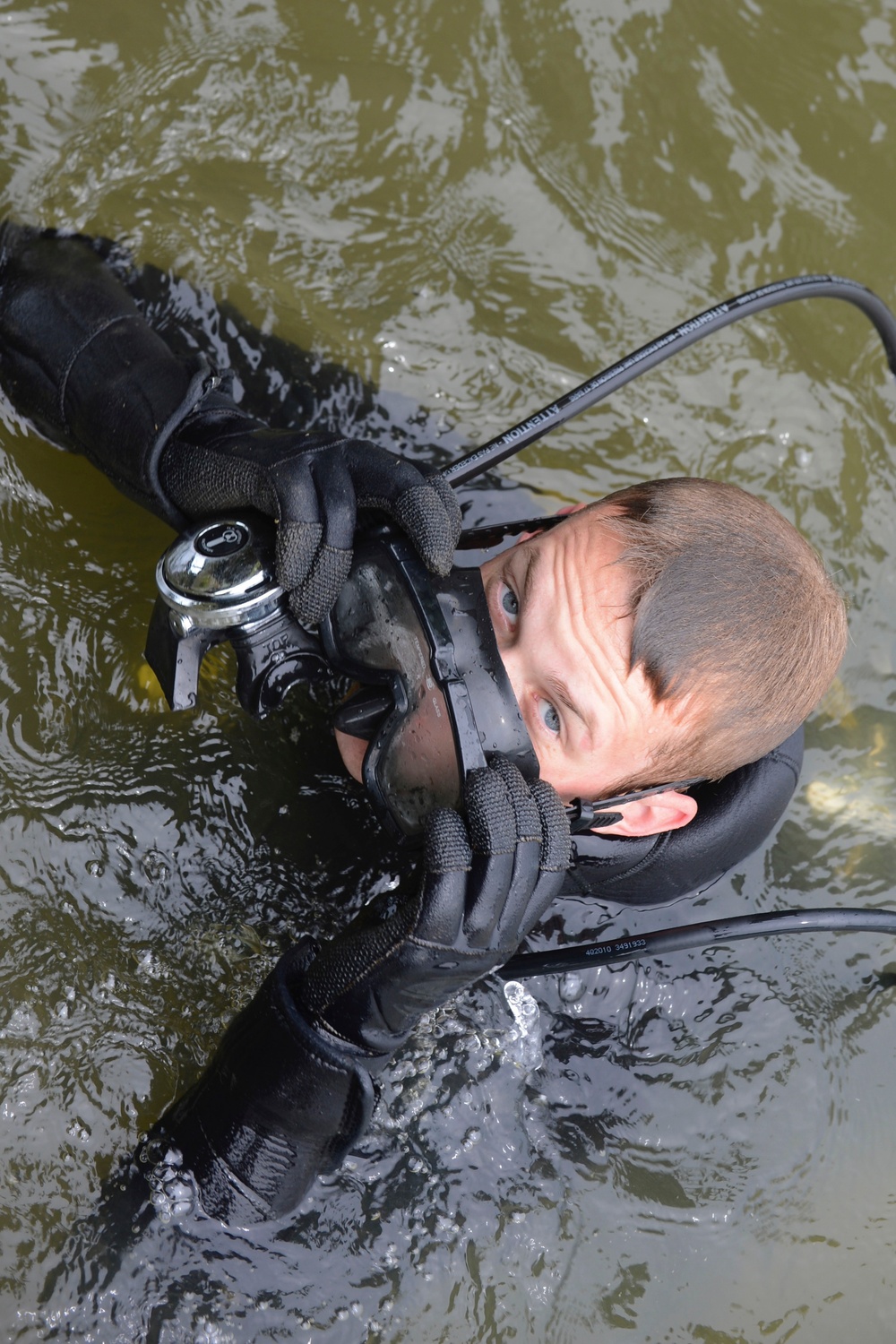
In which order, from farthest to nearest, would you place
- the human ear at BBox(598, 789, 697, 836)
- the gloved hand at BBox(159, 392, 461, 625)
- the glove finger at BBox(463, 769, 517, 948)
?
the human ear at BBox(598, 789, 697, 836) < the gloved hand at BBox(159, 392, 461, 625) < the glove finger at BBox(463, 769, 517, 948)

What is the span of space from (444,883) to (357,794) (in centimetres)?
75

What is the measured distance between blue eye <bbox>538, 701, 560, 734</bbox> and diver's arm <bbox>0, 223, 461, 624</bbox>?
0.32 meters

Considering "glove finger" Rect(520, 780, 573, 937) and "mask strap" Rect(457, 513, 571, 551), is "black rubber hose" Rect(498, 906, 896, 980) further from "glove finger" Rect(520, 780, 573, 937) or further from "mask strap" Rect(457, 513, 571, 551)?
"mask strap" Rect(457, 513, 571, 551)

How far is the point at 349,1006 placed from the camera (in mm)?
1891

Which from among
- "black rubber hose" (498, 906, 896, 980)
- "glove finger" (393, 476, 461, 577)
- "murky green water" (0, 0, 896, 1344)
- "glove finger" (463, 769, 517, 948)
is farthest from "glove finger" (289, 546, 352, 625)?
"black rubber hose" (498, 906, 896, 980)

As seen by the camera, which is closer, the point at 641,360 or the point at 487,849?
the point at 487,849

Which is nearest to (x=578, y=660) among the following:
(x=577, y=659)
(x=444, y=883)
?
(x=577, y=659)

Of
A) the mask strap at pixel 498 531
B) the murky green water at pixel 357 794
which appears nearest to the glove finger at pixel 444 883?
the murky green water at pixel 357 794

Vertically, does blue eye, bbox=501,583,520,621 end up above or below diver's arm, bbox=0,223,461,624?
below

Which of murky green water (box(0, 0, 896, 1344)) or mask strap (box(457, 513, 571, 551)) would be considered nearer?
murky green water (box(0, 0, 896, 1344))

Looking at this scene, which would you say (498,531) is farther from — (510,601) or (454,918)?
(454,918)

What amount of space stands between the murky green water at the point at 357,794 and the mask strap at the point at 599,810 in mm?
556

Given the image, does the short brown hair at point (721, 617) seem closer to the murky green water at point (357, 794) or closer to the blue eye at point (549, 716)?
the blue eye at point (549, 716)

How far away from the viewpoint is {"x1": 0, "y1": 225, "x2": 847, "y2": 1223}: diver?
73.7 inches
